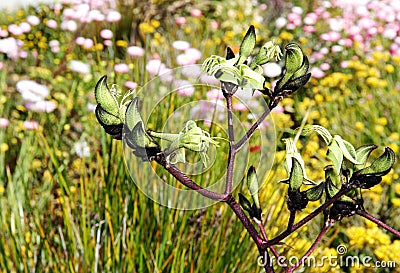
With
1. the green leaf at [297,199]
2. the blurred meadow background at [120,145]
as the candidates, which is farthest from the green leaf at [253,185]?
the blurred meadow background at [120,145]

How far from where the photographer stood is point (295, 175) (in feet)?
1.68

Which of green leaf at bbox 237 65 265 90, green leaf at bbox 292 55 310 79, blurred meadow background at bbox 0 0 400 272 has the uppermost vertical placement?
green leaf at bbox 292 55 310 79

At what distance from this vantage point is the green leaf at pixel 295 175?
51 cm

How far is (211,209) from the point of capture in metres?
1.46

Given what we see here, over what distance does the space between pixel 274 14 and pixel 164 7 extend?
31.0 inches

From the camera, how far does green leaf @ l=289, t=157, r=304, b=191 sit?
20.0 inches

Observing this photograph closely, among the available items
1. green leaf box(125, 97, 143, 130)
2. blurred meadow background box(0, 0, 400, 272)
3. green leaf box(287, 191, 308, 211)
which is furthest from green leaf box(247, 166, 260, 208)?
blurred meadow background box(0, 0, 400, 272)

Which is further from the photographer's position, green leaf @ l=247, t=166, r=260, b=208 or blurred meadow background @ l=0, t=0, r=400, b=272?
blurred meadow background @ l=0, t=0, r=400, b=272

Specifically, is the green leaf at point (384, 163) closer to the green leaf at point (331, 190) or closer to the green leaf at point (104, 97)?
the green leaf at point (331, 190)

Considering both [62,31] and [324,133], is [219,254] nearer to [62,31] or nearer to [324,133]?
[324,133]

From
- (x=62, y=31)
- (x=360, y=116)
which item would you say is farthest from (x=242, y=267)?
(x=62, y=31)

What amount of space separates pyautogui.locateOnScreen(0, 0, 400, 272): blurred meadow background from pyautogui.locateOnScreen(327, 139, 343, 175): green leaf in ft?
1.69

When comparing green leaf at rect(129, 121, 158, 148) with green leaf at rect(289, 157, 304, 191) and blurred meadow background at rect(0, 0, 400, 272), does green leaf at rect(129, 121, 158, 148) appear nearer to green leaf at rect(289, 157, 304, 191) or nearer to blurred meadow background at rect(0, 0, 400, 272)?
green leaf at rect(289, 157, 304, 191)

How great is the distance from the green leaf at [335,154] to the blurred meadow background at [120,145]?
1.69 feet
